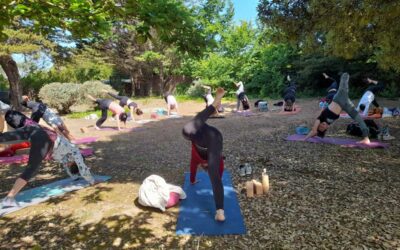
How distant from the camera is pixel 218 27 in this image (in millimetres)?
27281

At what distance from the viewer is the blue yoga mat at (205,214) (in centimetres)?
400

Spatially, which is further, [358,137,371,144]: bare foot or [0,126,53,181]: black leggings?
[358,137,371,144]: bare foot

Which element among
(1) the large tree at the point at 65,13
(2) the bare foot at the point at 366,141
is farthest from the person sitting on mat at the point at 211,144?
(2) the bare foot at the point at 366,141

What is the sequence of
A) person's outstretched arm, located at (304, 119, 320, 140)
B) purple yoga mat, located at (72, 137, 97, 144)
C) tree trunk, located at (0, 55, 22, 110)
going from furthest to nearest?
tree trunk, located at (0, 55, 22, 110)
purple yoga mat, located at (72, 137, 97, 144)
person's outstretched arm, located at (304, 119, 320, 140)

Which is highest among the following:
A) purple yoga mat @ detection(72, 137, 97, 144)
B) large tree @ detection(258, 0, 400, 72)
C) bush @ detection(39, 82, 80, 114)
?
large tree @ detection(258, 0, 400, 72)

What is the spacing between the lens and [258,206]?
4.65 m

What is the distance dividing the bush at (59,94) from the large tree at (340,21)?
12.9 m

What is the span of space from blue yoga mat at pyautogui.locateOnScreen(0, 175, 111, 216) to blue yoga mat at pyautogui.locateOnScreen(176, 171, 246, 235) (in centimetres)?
183

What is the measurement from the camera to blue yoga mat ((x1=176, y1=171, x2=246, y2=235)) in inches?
157

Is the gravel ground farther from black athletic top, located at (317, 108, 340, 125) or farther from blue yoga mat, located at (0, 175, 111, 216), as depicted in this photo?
black athletic top, located at (317, 108, 340, 125)

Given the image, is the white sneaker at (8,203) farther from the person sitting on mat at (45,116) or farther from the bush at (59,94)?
the bush at (59,94)

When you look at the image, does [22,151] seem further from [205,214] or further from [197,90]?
[197,90]

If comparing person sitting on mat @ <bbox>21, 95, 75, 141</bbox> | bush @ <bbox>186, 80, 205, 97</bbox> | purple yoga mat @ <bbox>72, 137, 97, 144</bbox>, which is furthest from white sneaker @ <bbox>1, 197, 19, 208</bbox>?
bush @ <bbox>186, 80, 205, 97</bbox>

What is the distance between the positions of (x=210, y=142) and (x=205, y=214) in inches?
37.2
